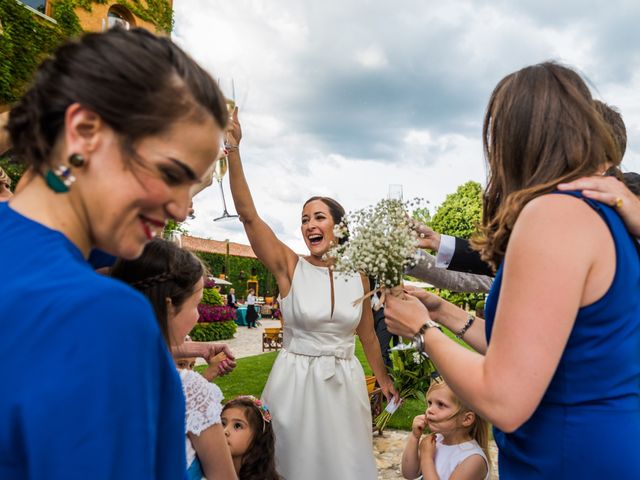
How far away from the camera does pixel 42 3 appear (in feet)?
50.0

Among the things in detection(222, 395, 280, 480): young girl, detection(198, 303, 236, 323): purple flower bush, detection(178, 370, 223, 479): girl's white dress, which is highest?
detection(178, 370, 223, 479): girl's white dress

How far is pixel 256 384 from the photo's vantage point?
10.8m

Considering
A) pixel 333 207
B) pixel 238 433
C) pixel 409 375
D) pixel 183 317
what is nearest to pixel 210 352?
pixel 238 433

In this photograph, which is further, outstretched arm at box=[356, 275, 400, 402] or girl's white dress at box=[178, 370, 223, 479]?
outstretched arm at box=[356, 275, 400, 402]

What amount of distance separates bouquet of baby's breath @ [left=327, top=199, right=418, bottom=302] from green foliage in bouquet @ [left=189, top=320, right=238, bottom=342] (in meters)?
15.5

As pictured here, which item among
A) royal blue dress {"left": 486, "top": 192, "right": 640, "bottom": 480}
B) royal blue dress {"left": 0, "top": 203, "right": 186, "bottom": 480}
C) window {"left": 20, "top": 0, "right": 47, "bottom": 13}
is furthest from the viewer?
window {"left": 20, "top": 0, "right": 47, "bottom": 13}

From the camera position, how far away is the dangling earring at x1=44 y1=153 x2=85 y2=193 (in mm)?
951

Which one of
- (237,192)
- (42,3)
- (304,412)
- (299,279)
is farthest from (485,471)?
(42,3)

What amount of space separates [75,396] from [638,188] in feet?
10.9

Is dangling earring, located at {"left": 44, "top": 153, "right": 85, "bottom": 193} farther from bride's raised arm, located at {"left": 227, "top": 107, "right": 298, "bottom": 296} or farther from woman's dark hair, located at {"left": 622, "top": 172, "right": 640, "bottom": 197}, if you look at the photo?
woman's dark hair, located at {"left": 622, "top": 172, "right": 640, "bottom": 197}

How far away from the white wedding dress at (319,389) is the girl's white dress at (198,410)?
123cm

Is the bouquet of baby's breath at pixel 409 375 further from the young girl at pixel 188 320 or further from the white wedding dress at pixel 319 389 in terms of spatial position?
the young girl at pixel 188 320

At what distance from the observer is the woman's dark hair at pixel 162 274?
6.89 feet

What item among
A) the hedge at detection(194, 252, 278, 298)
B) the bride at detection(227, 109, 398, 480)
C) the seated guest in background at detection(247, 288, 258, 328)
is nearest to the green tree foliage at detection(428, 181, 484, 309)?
the hedge at detection(194, 252, 278, 298)
